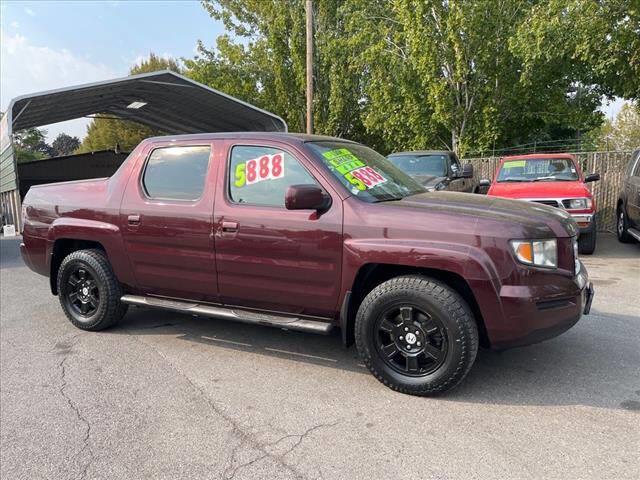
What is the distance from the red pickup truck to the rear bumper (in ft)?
17.0

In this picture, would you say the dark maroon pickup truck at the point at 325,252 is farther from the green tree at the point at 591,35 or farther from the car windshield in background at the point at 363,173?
the green tree at the point at 591,35

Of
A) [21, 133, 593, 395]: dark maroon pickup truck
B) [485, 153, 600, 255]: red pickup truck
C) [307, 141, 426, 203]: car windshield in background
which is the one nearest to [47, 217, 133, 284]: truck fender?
[21, 133, 593, 395]: dark maroon pickup truck

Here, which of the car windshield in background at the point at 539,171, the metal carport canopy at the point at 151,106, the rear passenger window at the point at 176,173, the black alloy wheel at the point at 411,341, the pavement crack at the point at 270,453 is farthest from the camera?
the metal carport canopy at the point at 151,106

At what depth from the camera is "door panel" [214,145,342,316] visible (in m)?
3.65

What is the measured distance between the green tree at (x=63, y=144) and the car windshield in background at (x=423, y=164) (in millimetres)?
84518

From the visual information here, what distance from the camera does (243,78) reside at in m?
27.8

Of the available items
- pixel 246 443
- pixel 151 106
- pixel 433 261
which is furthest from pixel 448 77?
pixel 246 443

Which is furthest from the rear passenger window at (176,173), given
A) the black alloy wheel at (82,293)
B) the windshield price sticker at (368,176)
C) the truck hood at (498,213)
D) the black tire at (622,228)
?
the black tire at (622,228)

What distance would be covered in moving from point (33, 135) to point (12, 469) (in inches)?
3147

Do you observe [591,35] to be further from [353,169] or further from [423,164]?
[353,169]

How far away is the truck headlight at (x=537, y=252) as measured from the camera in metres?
3.22

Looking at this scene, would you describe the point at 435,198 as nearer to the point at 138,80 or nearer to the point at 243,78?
the point at 138,80

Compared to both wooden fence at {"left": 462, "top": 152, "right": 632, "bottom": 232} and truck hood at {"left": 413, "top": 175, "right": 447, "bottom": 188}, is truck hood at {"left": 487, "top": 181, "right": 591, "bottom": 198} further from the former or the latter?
wooden fence at {"left": 462, "top": 152, "right": 632, "bottom": 232}

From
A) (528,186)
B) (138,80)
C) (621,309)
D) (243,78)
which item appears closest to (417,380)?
(621,309)
